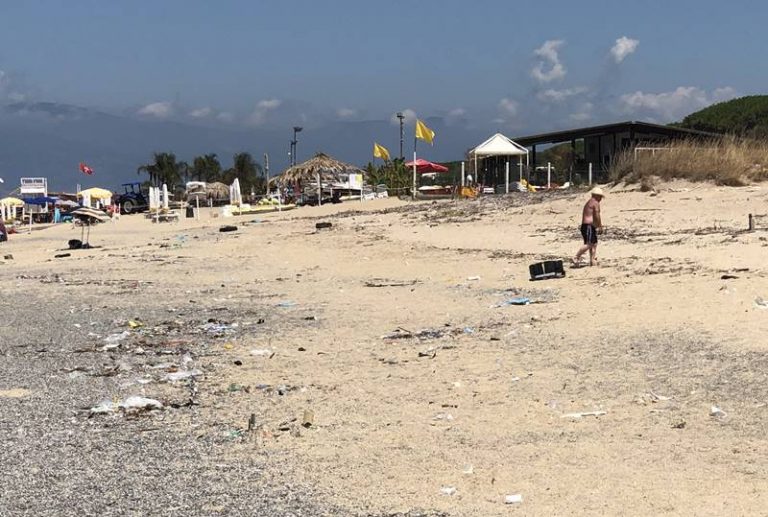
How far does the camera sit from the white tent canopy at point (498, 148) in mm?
33562

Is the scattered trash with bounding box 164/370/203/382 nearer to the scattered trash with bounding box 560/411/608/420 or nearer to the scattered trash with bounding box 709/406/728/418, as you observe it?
the scattered trash with bounding box 560/411/608/420

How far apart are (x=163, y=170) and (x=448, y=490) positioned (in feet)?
248

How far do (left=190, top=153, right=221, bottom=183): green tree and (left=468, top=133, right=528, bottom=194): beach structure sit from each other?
41.9m

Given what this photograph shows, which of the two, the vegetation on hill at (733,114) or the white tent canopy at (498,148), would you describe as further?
the vegetation on hill at (733,114)

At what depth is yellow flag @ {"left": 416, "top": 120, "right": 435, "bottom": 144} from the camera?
126 ft

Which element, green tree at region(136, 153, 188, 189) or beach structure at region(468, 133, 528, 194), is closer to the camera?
beach structure at region(468, 133, 528, 194)

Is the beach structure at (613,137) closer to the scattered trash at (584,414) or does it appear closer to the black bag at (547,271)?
the black bag at (547,271)

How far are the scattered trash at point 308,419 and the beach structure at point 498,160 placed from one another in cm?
2601

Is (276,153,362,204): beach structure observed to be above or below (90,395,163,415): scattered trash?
above

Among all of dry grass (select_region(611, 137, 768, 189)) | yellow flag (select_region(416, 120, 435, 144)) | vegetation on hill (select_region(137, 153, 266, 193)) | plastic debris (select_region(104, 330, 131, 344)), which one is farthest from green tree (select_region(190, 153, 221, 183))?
plastic debris (select_region(104, 330, 131, 344))

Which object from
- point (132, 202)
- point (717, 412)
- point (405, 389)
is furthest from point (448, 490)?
point (132, 202)

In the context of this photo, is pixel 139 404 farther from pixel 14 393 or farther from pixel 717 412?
pixel 717 412

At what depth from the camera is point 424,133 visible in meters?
38.6

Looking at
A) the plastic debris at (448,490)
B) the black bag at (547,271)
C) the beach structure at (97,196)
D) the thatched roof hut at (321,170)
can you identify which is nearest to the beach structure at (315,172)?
the thatched roof hut at (321,170)
